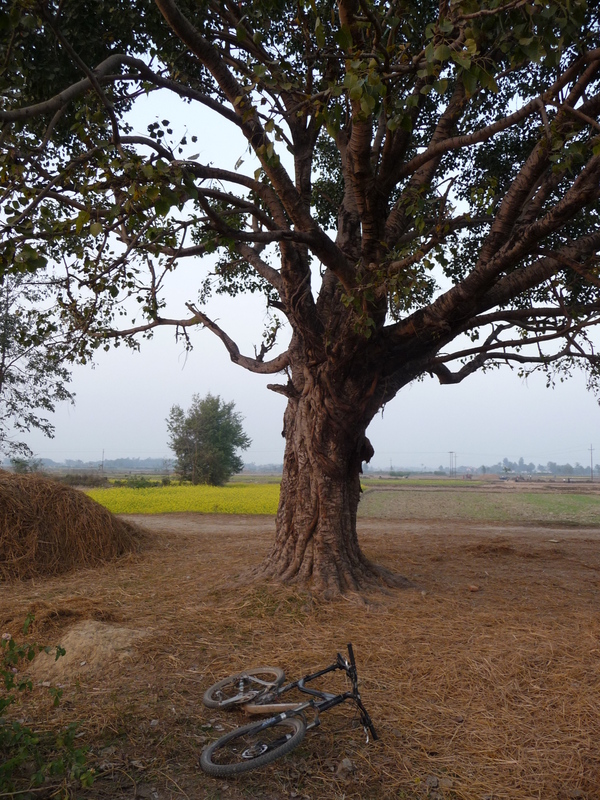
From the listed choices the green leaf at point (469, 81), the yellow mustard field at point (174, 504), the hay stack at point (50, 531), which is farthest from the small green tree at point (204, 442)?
the green leaf at point (469, 81)

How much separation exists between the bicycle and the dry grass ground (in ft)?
0.42

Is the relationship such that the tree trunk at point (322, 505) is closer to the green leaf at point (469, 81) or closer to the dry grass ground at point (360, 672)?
the dry grass ground at point (360, 672)

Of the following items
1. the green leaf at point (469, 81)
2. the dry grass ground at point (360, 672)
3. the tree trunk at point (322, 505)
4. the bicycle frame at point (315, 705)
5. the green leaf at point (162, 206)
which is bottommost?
the dry grass ground at point (360, 672)

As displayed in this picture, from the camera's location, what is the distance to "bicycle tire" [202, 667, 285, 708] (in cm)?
398

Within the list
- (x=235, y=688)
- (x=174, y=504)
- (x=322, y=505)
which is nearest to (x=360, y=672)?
(x=235, y=688)

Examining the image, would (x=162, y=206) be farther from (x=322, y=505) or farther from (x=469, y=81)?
(x=322, y=505)

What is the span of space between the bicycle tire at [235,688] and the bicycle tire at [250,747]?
346 mm

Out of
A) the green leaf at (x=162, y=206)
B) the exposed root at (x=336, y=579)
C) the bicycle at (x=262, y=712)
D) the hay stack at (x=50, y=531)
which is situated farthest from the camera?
the hay stack at (x=50, y=531)

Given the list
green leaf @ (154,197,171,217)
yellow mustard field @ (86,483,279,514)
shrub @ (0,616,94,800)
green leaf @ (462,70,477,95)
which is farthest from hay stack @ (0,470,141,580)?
yellow mustard field @ (86,483,279,514)

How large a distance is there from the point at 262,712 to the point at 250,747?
43cm

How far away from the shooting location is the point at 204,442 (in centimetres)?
4278

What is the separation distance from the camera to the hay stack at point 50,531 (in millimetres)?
9133

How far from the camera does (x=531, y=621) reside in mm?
6133

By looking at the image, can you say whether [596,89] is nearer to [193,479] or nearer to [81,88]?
[81,88]
